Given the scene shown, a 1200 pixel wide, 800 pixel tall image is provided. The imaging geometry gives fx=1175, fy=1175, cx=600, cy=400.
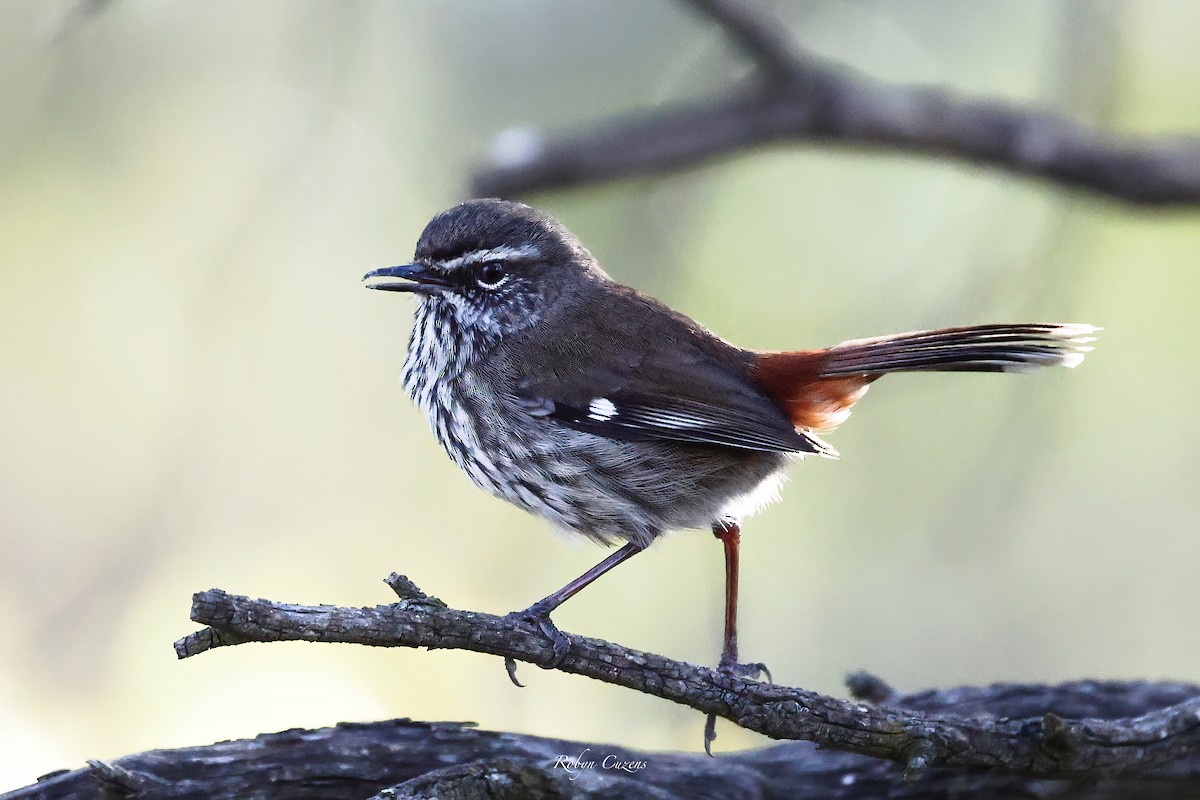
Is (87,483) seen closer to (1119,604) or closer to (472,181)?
(472,181)

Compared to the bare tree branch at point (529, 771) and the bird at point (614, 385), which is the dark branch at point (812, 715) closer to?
the bare tree branch at point (529, 771)

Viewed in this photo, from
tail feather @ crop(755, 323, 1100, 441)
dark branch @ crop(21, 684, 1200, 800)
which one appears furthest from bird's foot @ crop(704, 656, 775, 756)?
tail feather @ crop(755, 323, 1100, 441)

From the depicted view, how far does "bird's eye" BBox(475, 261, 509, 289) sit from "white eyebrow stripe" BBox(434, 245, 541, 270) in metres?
0.03

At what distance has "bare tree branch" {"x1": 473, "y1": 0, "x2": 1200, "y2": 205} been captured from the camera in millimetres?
5566

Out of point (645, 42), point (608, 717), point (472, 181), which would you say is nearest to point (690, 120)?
point (472, 181)

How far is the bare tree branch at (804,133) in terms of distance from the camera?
5.57 metres

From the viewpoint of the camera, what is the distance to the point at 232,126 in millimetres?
6836

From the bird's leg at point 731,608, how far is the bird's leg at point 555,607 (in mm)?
418

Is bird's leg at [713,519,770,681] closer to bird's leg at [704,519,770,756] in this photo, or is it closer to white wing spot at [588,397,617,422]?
bird's leg at [704,519,770,756]

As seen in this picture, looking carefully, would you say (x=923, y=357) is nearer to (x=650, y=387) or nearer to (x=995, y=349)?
(x=995, y=349)

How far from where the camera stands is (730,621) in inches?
167

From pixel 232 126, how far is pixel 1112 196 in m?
4.76

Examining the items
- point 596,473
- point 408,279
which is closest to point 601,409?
point 596,473

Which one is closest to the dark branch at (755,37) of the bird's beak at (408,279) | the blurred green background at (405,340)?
the blurred green background at (405,340)
